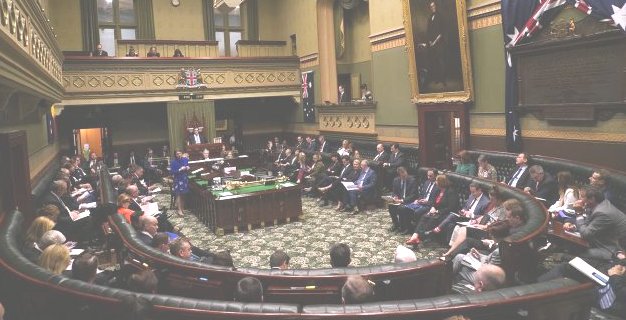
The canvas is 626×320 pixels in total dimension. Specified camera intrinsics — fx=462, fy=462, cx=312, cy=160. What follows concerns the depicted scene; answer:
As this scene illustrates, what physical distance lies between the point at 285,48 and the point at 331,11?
138 inches

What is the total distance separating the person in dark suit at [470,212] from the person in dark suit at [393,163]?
4232 mm

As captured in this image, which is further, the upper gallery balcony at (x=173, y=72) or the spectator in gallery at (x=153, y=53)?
the spectator in gallery at (x=153, y=53)

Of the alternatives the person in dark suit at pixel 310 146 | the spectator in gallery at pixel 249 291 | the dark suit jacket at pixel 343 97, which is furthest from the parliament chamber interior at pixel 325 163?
the dark suit jacket at pixel 343 97

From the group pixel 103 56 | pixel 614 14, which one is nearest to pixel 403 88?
pixel 614 14

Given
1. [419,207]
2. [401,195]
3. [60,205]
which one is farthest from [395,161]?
[60,205]

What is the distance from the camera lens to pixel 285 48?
2002cm

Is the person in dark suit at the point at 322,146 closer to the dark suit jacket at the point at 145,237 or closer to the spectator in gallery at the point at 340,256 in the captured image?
the dark suit jacket at the point at 145,237

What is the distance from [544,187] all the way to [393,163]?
4.79 meters

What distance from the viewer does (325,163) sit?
14.3 metres

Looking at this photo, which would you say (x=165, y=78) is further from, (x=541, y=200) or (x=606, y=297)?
(x=606, y=297)

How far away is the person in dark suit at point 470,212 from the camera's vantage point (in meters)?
7.11

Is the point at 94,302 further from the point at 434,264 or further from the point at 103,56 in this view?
the point at 103,56

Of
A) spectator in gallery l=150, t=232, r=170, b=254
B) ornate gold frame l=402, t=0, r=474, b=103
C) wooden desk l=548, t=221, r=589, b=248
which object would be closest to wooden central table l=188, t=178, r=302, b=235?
spectator in gallery l=150, t=232, r=170, b=254

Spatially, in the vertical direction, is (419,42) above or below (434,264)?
above
